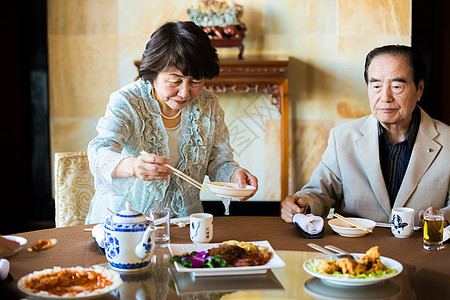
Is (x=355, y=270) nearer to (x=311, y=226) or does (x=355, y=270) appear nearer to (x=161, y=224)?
(x=311, y=226)

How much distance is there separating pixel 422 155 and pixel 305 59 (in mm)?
2435

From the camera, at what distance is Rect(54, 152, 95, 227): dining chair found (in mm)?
2596

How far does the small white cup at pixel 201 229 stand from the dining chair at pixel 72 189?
897 mm

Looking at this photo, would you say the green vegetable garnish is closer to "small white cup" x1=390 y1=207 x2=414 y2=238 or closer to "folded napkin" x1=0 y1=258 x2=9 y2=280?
"folded napkin" x1=0 y1=258 x2=9 y2=280

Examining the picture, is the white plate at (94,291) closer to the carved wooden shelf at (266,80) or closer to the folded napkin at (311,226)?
the folded napkin at (311,226)

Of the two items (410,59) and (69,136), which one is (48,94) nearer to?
(69,136)

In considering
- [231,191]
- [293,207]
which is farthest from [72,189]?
[293,207]

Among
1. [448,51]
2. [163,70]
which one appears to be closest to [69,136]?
[163,70]

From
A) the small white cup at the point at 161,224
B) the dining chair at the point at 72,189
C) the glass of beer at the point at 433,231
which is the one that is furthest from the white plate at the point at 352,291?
the dining chair at the point at 72,189

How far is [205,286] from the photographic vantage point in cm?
150

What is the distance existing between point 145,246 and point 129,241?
47 mm

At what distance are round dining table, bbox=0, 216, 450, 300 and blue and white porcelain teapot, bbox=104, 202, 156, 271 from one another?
4 cm

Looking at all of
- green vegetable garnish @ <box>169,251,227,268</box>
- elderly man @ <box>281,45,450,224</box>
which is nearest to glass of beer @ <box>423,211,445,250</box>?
elderly man @ <box>281,45,450,224</box>

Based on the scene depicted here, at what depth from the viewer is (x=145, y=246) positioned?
158 cm
